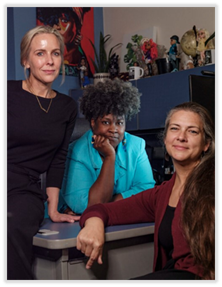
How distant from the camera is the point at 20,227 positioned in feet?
3.45

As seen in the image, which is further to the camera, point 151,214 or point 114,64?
point 114,64

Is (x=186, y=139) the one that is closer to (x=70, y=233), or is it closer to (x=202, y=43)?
(x=70, y=233)

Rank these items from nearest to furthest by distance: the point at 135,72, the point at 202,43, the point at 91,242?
the point at 91,242 < the point at 202,43 < the point at 135,72

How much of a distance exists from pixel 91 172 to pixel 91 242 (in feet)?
1.75

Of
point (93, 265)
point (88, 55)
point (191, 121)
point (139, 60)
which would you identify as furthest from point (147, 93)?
point (93, 265)

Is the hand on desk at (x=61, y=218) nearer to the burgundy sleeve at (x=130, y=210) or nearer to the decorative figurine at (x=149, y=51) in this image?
the burgundy sleeve at (x=130, y=210)

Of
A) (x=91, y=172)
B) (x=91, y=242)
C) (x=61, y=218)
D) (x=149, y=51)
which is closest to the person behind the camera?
(x=91, y=242)

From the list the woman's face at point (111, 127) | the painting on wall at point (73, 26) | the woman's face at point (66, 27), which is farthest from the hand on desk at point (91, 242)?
the woman's face at point (66, 27)

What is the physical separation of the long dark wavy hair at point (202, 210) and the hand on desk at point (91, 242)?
211 millimetres

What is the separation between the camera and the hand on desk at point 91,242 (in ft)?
3.42

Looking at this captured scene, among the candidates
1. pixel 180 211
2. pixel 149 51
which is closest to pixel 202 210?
pixel 180 211

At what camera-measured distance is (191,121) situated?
3.80 ft

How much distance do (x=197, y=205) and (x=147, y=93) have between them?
156 cm

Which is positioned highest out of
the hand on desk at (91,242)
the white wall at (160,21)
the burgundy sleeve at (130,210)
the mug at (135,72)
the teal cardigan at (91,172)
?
the white wall at (160,21)
